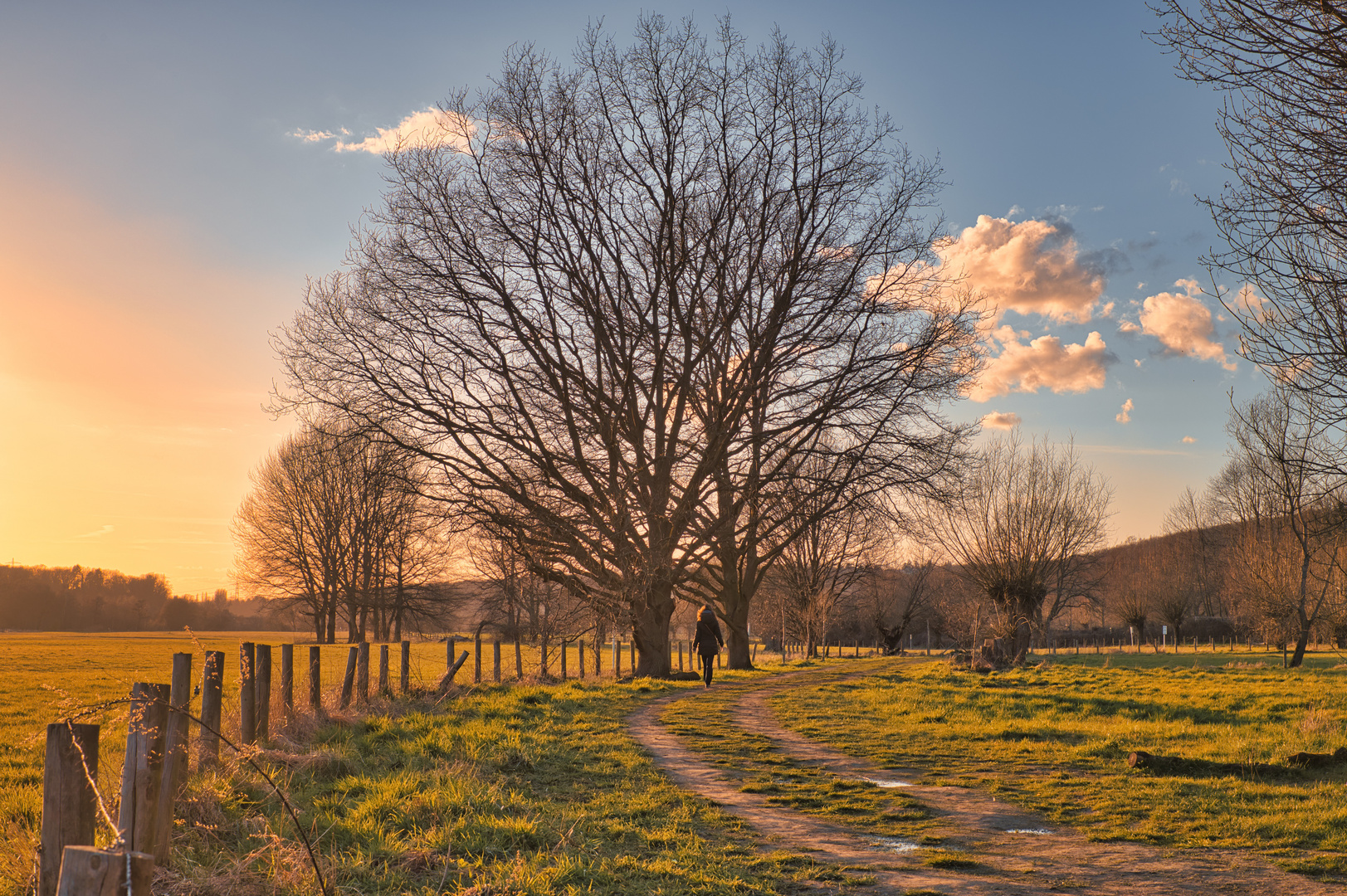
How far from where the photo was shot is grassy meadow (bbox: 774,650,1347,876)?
21.3 feet

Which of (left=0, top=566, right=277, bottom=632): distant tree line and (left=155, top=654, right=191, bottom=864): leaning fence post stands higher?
(left=155, top=654, right=191, bottom=864): leaning fence post

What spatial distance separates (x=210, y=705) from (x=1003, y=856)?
20.4 ft

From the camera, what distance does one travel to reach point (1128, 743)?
988 cm

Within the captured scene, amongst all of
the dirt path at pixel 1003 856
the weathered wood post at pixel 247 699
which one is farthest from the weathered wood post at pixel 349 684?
the dirt path at pixel 1003 856

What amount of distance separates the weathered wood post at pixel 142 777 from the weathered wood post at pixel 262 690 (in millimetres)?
4286

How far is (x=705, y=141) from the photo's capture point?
18734 mm

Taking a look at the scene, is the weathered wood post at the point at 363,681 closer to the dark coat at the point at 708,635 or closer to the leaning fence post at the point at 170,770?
the leaning fence post at the point at 170,770

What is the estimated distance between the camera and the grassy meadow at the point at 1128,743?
650 centimetres

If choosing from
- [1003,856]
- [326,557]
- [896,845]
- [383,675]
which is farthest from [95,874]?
[326,557]

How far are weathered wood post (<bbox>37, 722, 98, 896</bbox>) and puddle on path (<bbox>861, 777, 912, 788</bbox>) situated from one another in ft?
21.8

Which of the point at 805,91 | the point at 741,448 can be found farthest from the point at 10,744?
the point at 805,91

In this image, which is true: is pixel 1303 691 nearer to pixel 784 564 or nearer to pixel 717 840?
pixel 717 840

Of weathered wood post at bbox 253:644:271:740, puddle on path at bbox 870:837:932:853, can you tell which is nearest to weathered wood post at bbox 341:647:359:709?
weathered wood post at bbox 253:644:271:740

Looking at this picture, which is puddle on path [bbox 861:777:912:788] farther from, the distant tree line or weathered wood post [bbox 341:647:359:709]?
the distant tree line
